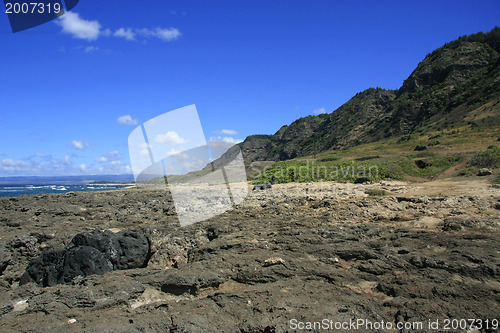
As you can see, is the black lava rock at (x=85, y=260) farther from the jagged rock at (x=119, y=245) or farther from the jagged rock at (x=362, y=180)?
the jagged rock at (x=362, y=180)

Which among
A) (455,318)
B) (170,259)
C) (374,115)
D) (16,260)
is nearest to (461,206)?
(455,318)

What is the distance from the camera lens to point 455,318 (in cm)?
392

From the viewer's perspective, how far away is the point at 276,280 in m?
5.37

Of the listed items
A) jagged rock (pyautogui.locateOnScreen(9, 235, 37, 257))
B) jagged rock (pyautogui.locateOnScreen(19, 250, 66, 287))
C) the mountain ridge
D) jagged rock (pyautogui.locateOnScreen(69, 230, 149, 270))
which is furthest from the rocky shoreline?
the mountain ridge

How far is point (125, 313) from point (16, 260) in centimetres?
477

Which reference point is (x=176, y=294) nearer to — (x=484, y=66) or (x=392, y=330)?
(x=392, y=330)

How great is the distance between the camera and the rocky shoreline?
4.14 meters

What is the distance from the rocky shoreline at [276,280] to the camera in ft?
13.6

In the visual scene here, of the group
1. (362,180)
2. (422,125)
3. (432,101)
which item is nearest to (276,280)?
(362,180)

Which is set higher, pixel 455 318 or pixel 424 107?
pixel 424 107

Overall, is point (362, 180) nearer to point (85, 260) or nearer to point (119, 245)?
point (119, 245)

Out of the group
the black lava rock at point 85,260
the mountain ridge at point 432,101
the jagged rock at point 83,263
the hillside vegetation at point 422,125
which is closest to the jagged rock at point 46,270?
the black lava rock at point 85,260

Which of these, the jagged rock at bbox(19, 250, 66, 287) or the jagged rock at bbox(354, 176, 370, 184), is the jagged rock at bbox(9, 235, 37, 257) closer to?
the jagged rock at bbox(19, 250, 66, 287)

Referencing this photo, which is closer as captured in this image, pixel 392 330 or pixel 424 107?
pixel 392 330
